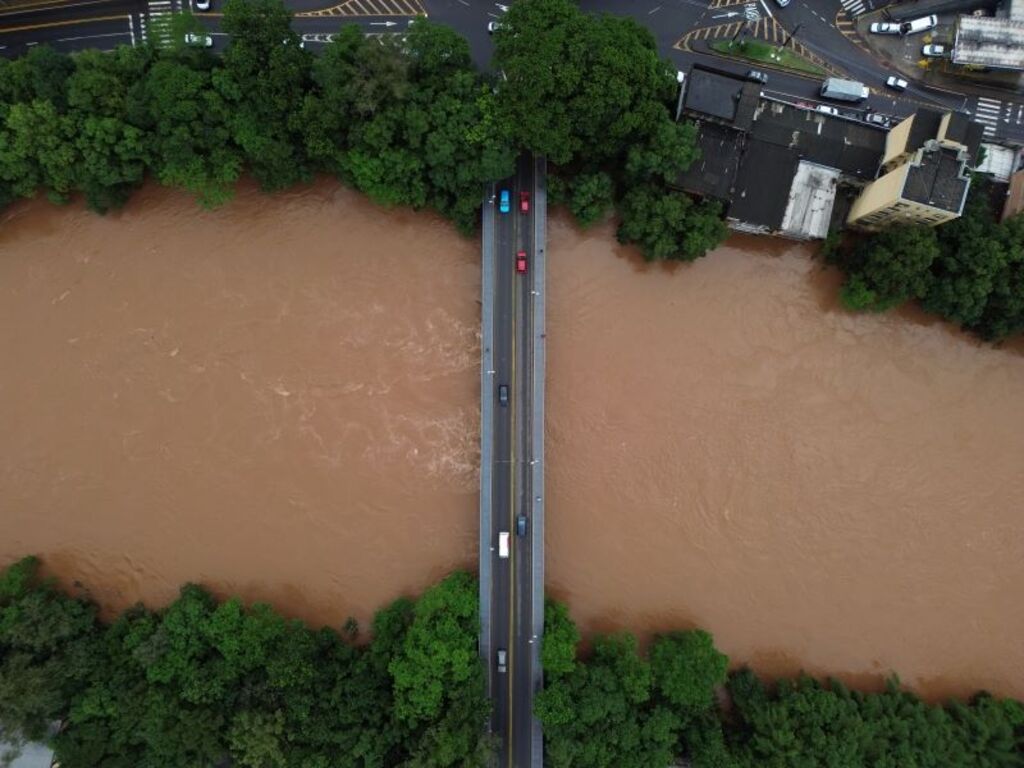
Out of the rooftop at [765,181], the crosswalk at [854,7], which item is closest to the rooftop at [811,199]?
the rooftop at [765,181]

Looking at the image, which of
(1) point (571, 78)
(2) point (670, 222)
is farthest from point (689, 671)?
(1) point (571, 78)

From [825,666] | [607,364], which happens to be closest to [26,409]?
[607,364]

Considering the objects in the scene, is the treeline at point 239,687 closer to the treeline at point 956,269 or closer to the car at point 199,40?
the treeline at point 956,269

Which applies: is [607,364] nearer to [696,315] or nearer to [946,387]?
[696,315]

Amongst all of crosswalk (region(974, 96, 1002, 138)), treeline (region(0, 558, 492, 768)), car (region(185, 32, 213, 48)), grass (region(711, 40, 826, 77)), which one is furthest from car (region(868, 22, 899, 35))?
treeline (region(0, 558, 492, 768))

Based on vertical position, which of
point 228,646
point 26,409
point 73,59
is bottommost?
point 228,646
